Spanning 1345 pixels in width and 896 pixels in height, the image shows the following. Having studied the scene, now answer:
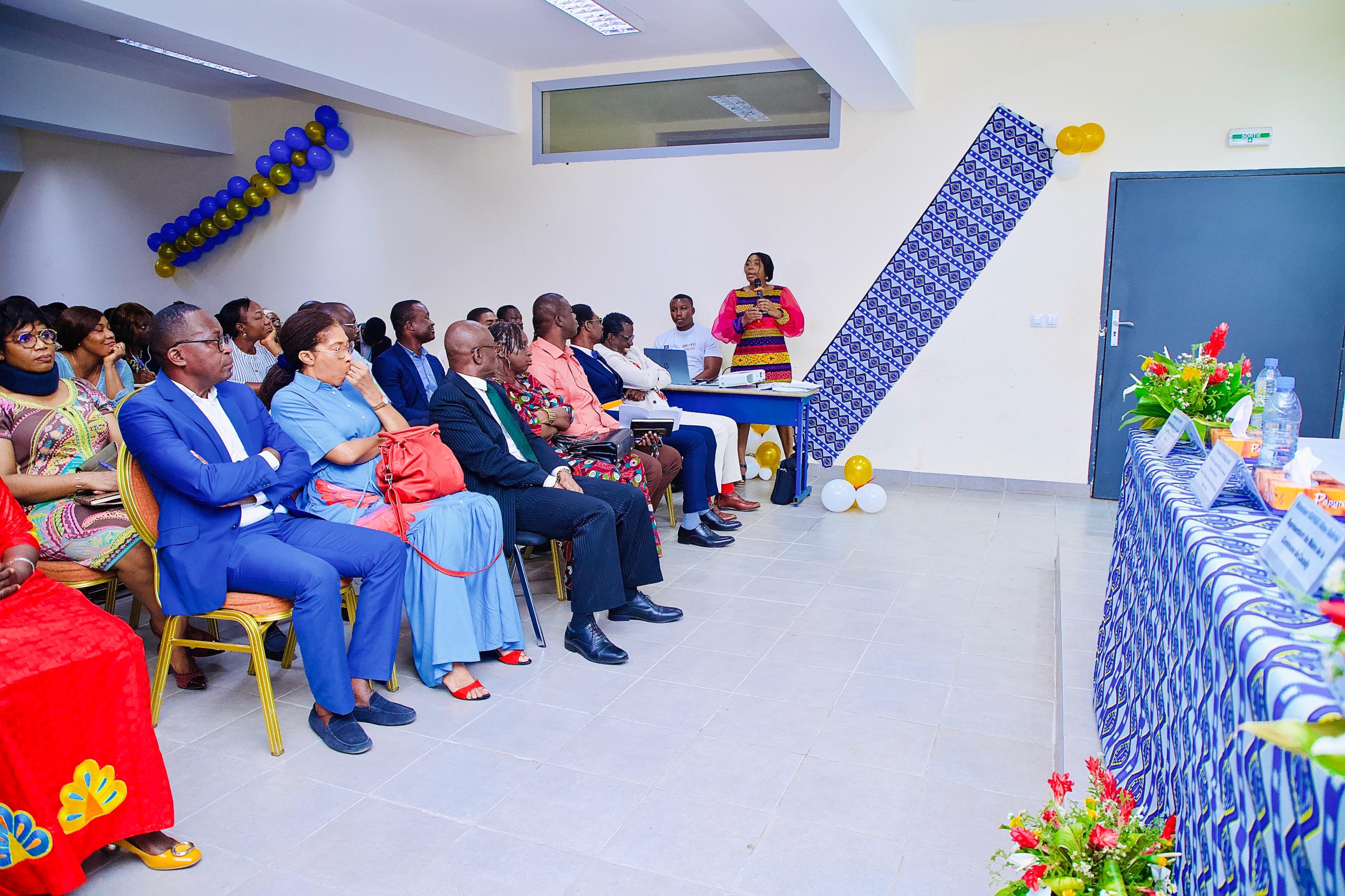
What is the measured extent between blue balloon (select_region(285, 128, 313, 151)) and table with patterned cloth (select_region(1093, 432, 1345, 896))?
737cm

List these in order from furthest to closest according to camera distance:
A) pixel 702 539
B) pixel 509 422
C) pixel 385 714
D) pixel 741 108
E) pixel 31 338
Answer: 1. pixel 741 108
2. pixel 702 539
3. pixel 509 422
4. pixel 31 338
5. pixel 385 714

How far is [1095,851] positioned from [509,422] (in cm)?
251

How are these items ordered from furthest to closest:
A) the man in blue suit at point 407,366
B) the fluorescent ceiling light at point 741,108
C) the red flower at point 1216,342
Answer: the fluorescent ceiling light at point 741,108, the man in blue suit at point 407,366, the red flower at point 1216,342

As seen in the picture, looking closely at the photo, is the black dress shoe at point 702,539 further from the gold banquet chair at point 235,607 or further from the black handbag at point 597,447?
the gold banquet chair at point 235,607

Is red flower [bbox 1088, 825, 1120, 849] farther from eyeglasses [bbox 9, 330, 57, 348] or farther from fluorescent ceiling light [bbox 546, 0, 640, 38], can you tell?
fluorescent ceiling light [bbox 546, 0, 640, 38]

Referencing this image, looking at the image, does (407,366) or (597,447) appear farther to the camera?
(407,366)

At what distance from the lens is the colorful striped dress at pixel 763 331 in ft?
19.8

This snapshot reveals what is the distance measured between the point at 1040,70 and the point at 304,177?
591 centimetres

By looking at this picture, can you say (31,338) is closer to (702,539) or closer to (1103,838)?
(702,539)

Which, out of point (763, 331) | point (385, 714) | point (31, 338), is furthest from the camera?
point (763, 331)

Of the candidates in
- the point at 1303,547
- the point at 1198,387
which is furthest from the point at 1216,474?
the point at 1198,387

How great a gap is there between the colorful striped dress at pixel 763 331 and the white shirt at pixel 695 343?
0.12 meters

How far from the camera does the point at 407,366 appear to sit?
477 centimetres

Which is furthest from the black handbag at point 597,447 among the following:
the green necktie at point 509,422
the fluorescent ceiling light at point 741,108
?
the fluorescent ceiling light at point 741,108
